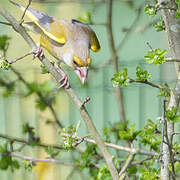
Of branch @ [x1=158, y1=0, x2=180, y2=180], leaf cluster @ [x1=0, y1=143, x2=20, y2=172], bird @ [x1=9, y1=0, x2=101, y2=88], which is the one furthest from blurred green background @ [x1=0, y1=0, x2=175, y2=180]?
branch @ [x1=158, y1=0, x2=180, y2=180]

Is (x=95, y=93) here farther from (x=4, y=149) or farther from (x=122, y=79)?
(x=122, y=79)

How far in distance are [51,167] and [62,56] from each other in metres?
2.07

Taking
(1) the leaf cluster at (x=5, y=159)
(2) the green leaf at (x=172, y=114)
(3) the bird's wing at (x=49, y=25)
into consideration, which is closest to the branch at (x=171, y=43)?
(2) the green leaf at (x=172, y=114)

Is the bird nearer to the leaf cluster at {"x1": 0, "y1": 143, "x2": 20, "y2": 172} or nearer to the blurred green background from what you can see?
the leaf cluster at {"x1": 0, "y1": 143, "x2": 20, "y2": 172}

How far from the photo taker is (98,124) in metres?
2.79

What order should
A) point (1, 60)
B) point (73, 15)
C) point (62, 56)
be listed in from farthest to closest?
point (73, 15) < point (62, 56) < point (1, 60)

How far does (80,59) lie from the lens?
0.82m

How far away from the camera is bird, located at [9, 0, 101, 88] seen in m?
0.81

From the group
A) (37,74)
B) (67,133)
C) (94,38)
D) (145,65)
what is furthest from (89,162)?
(37,74)

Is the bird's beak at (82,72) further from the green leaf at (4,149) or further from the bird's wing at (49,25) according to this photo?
the green leaf at (4,149)

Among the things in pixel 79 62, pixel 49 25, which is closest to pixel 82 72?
pixel 79 62

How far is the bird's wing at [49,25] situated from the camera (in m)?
0.84

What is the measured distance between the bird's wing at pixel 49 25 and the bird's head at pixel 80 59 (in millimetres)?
38

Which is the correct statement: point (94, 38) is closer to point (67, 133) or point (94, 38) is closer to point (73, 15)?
point (67, 133)
